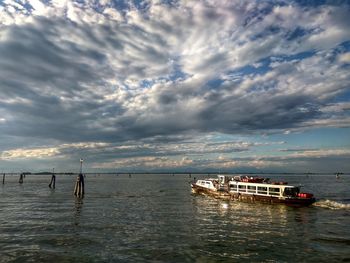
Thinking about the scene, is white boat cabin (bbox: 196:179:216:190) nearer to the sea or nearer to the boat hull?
the boat hull

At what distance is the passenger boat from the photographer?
5631 cm

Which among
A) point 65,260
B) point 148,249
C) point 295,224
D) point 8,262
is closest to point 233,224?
point 295,224

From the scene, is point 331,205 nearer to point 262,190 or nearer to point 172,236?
point 262,190

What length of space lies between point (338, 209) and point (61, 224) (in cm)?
4252

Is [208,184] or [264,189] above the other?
[208,184]

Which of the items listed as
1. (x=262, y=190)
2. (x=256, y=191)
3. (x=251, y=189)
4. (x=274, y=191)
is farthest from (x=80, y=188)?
(x=274, y=191)

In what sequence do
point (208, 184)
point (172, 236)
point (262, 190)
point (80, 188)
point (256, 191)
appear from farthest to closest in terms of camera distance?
1. point (208, 184)
2. point (80, 188)
3. point (256, 191)
4. point (262, 190)
5. point (172, 236)

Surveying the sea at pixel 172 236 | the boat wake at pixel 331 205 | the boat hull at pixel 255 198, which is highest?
the boat hull at pixel 255 198

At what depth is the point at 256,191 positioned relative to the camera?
6381 cm

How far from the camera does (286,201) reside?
2210 inches

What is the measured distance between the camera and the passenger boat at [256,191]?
185 feet

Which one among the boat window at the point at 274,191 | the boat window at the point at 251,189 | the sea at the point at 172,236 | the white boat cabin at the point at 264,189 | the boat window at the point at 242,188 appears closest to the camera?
the sea at the point at 172,236

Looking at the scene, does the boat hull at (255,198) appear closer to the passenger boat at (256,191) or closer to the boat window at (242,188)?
the passenger boat at (256,191)

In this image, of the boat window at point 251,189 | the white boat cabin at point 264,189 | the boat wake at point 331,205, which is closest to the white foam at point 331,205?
the boat wake at point 331,205
